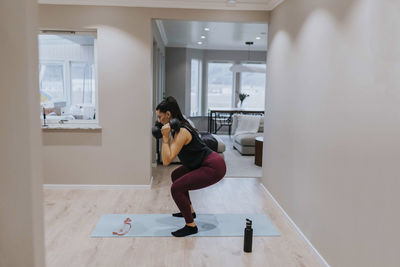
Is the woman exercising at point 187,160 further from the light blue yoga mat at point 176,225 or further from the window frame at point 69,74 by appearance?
the window frame at point 69,74

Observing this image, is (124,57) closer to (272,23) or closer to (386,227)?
(272,23)

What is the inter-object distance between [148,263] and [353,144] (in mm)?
1733

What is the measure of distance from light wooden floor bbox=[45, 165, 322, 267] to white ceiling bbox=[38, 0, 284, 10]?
7.75ft

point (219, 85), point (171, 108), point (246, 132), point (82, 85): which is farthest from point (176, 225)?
point (219, 85)

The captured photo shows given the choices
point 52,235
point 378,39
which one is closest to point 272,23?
point 378,39

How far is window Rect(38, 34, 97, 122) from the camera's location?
457 cm

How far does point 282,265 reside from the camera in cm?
274

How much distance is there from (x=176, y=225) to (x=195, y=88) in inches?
291

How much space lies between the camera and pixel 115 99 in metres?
4.53

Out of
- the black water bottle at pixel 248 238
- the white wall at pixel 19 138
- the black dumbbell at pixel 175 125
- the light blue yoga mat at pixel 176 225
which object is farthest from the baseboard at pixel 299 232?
the white wall at pixel 19 138

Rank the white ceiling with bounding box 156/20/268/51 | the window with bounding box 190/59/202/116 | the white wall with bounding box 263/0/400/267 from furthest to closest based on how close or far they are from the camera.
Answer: the window with bounding box 190/59/202/116
the white ceiling with bounding box 156/20/268/51
the white wall with bounding box 263/0/400/267

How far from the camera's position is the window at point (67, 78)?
4574 mm

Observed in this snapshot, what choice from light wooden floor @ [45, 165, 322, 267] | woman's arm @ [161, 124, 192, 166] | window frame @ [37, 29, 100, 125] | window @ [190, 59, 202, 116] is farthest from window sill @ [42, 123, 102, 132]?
window @ [190, 59, 202, 116]

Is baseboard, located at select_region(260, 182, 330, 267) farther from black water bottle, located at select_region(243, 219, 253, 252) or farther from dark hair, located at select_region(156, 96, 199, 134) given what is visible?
dark hair, located at select_region(156, 96, 199, 134)
